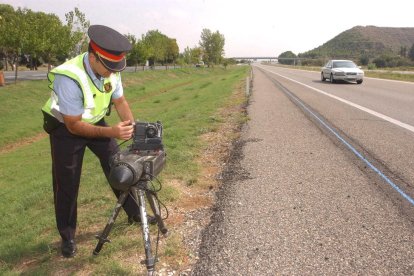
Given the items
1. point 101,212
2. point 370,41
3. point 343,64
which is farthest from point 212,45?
point 370,41

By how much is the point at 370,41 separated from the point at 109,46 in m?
194

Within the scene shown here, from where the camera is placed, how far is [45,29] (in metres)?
27.1

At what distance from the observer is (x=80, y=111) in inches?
114

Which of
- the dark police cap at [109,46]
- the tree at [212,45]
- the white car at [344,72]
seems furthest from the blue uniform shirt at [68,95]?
the tree at [212,45]

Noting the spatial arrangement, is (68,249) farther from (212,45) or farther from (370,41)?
(370,41)

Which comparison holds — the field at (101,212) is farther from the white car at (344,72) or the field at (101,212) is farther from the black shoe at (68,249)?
the white car at (344,72)

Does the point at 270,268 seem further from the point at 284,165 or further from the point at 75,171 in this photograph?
the point at 284,165

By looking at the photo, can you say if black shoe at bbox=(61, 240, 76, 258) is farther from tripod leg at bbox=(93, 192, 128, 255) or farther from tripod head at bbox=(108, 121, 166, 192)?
tripod head at bbox=(108, 121, 166, 192)

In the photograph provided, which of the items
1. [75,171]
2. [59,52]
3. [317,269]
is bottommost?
[317,269]

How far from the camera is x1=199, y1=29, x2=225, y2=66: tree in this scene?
81250 millimetres

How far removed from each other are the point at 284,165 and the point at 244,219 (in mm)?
2041

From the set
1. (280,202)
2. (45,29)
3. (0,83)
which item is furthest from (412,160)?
(45,29)

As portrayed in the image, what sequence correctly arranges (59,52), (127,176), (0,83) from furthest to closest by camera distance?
(59,52)
(0,83)
(127,176)

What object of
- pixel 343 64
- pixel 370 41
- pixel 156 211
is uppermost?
pixel 370 41
